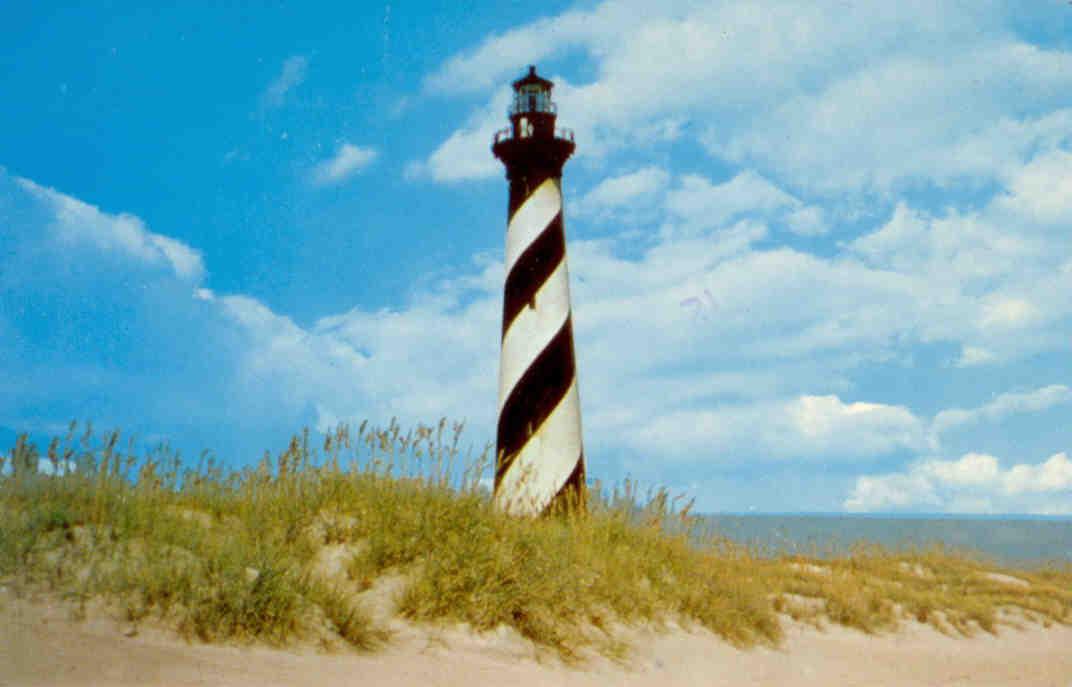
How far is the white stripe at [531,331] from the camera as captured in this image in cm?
1145

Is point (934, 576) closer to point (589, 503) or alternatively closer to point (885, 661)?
point (885, 661)

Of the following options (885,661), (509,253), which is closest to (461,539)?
(885,661)

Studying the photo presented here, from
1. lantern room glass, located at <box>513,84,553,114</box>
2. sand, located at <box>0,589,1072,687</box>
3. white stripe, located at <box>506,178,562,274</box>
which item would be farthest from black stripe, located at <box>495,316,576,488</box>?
sand, located at <box>0,589,1072,687</box>

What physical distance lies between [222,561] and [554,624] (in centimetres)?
221

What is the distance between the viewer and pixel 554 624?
5.96 meters

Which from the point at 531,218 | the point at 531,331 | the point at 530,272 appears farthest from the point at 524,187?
the point at 531,331

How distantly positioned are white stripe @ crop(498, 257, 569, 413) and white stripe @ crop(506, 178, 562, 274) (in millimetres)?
584

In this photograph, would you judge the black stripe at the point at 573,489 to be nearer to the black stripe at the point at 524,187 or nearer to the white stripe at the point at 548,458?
the white stripe at the point at 548,458

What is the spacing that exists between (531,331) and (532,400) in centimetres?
94

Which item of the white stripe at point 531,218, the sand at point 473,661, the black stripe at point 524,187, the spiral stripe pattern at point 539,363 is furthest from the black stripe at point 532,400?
the sand at point 473,661

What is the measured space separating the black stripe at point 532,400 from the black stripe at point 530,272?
0.66m

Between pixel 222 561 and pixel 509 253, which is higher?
pixel 509 253

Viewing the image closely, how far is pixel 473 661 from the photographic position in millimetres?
5262

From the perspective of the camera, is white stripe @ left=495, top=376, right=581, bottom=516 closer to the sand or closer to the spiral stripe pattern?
the spiral stripe pattern
